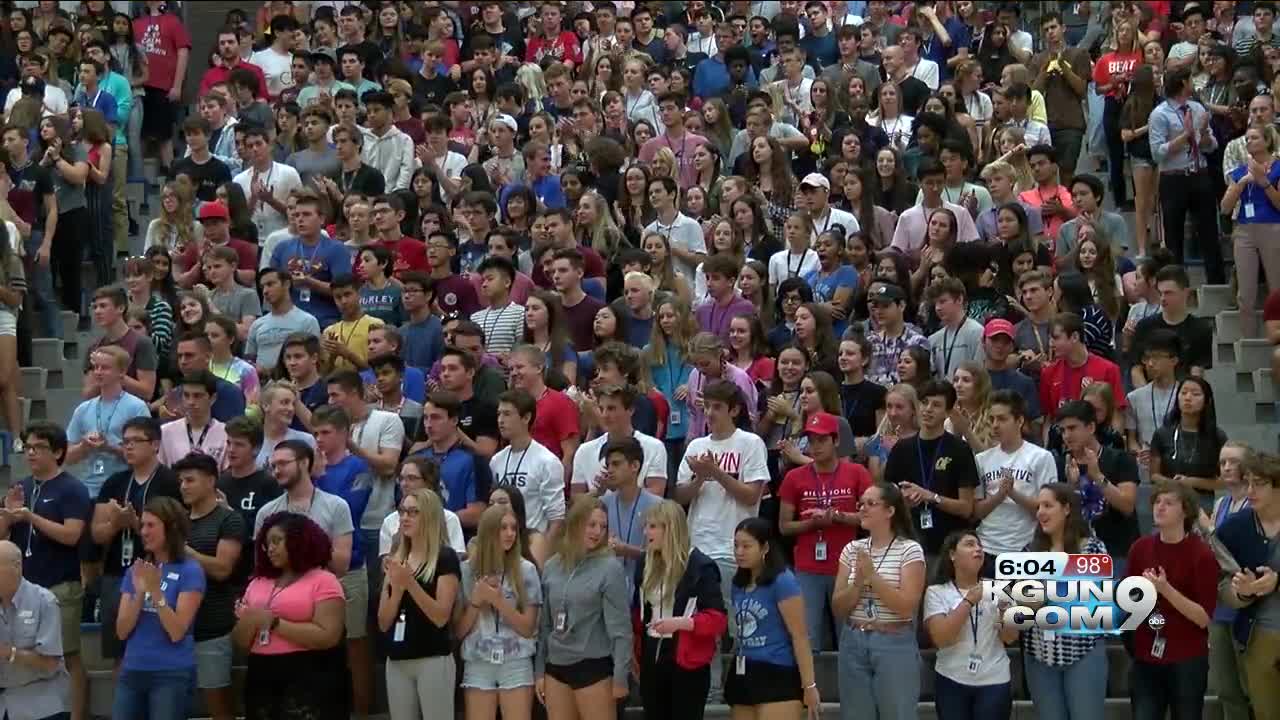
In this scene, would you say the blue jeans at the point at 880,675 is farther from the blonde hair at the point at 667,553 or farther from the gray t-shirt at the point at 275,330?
the gray t-shirt at the point at 275,330

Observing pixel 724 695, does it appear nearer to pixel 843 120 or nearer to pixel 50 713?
pixel 50 713

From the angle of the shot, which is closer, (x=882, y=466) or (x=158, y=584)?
(x=158, y=584)

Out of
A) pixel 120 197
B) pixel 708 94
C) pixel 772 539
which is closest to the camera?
pixel 772 539

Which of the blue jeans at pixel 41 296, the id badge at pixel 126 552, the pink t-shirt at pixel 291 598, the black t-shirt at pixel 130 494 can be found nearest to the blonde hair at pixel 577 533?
the pink t-shirt at pixel 291 598

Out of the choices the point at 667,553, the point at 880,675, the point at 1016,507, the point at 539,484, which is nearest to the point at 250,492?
the point at 539,484

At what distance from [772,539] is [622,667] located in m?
1.01

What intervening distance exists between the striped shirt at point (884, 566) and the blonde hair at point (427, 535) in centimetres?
211

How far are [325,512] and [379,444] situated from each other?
73cm

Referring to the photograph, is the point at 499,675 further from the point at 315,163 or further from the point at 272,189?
the point at 315,163

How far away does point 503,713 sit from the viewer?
11.8m

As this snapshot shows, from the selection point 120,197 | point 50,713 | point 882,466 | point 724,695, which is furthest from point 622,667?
point 120,197

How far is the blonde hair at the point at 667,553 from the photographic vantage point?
1148 cm

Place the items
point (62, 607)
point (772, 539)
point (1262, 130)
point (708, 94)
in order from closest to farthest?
point (772, 539) → point (62, 607) → point (1262, 130) → point (708, 94)

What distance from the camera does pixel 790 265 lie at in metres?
15.5
